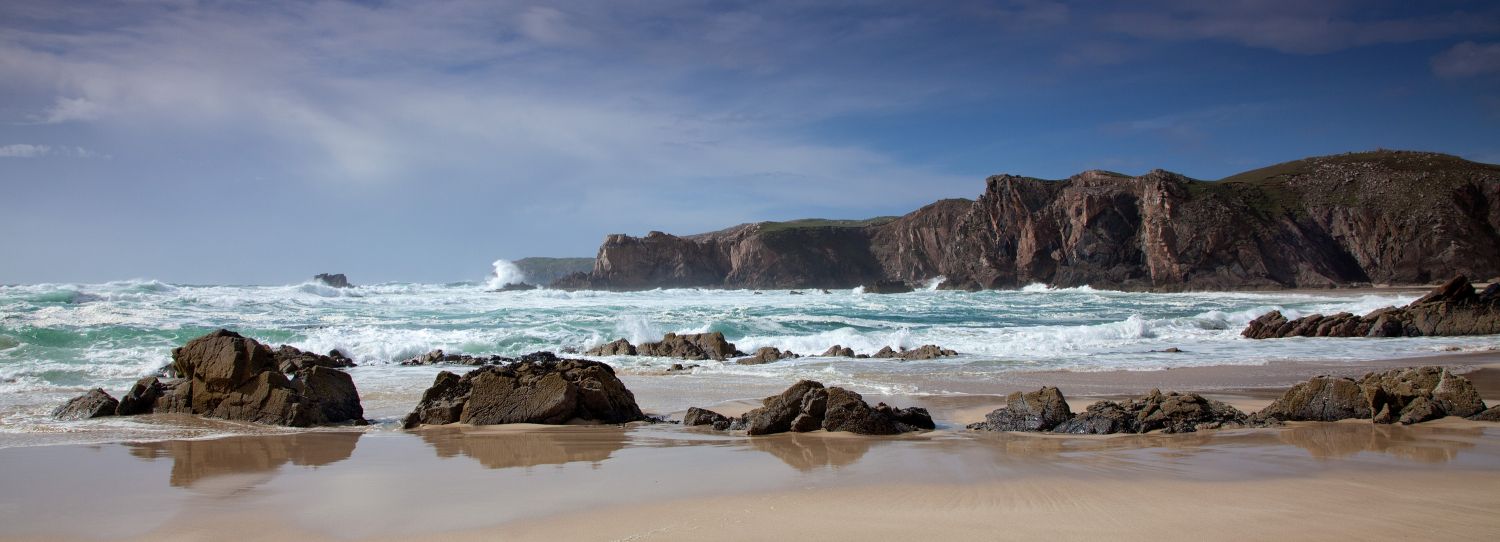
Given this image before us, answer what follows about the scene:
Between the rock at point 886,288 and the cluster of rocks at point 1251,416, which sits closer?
the cluster of rocks at point 1251,416

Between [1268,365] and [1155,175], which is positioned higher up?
[1155,175]

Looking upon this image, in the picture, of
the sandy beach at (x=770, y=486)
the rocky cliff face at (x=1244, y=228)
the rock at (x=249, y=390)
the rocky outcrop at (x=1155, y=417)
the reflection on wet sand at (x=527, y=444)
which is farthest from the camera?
the rocky cliff face at (x=1244, y=228)

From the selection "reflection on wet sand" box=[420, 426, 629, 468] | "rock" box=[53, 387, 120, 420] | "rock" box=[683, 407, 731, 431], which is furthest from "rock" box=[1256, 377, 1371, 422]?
"rock" box=[53, 387, 120, 420]

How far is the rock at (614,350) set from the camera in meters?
19.8

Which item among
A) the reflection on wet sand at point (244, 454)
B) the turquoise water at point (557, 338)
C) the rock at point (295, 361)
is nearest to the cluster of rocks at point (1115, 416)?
the turquoise water at point (557, 338)

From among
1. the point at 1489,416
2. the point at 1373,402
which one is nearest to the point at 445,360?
the point at 1373,402

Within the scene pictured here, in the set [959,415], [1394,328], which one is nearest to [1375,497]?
[959,415]

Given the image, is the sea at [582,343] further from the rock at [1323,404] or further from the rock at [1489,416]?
the rock at [1489,416]

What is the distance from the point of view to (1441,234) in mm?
57344

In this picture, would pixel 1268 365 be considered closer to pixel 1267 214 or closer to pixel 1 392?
pixel 1 392

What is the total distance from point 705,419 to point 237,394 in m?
5.18

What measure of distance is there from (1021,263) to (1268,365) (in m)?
65.4

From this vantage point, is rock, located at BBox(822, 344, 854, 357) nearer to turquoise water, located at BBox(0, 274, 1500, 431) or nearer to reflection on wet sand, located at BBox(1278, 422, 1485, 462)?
turquoise water, located at BBox(0, 274, 1500, 431)

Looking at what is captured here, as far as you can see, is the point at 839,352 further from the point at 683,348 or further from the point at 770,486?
the point at 770,486
